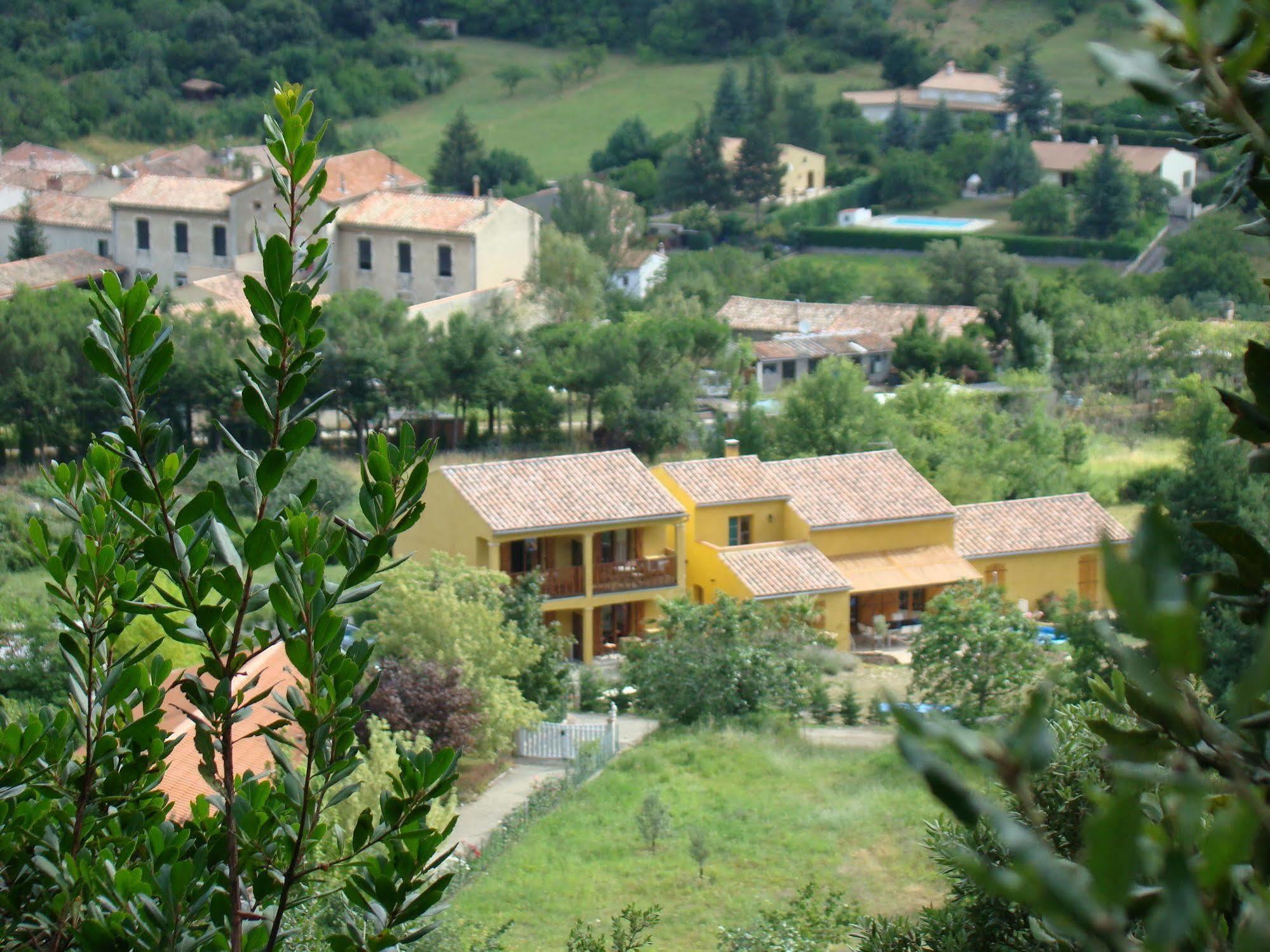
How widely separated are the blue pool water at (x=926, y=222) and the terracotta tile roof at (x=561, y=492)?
36932mm

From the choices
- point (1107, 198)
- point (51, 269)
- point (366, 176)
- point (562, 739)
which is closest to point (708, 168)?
point (1107, 198)

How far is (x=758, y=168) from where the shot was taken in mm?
62938

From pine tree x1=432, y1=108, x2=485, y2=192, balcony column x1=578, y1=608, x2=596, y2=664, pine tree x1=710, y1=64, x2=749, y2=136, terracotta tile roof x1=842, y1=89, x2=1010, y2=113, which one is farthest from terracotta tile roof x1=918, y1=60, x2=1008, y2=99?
balcony column x1=578, y1=608, x2=596, y2=664

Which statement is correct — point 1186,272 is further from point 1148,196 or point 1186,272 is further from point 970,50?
point 970,50

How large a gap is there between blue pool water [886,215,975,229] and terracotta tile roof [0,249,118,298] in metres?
29.8

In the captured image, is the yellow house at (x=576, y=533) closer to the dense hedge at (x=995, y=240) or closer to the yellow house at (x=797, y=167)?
the dense hedge at (x=995, y=240)

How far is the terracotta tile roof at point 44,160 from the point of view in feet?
188

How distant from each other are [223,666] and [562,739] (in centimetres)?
1691

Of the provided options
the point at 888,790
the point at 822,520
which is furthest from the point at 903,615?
the point at 888,790

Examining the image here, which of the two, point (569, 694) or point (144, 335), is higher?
point (144, 335)

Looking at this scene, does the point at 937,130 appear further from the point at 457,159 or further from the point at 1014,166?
the point at 457,159

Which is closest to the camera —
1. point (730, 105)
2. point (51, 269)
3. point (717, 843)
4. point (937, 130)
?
point (717, 843)

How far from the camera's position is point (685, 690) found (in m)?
20.6

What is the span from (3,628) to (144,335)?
18.8 m
